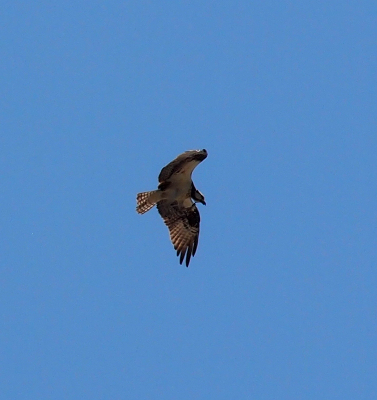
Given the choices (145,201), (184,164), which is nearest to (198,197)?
(145,201)

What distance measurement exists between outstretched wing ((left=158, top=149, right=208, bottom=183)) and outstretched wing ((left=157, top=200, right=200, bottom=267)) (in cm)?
114

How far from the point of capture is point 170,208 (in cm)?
1888

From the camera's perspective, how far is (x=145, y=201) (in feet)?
61.1

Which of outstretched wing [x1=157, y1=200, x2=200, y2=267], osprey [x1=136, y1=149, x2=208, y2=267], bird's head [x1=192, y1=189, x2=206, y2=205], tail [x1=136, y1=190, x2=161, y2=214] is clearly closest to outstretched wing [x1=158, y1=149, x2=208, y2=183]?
osprey [x1=136, y1=149, x2=208, y2=267]

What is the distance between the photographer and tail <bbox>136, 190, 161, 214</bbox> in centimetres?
1847

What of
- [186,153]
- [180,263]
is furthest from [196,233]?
[186,153]

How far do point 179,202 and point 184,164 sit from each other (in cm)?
148

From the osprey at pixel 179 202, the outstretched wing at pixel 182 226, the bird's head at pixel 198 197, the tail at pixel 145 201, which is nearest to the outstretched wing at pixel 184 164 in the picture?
the osprey at pixel 179 202

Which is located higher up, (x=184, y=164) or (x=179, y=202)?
(x=179, y=202)

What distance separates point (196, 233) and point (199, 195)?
862mm

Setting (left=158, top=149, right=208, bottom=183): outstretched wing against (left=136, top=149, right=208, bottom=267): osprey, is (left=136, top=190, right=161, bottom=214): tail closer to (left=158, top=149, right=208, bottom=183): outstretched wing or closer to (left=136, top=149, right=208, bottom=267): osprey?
(left=136, top=149, right=208, bottom=267): osprey

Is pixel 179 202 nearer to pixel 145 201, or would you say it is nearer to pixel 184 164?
pixel 145 201

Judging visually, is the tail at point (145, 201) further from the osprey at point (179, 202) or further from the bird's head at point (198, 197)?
the bird's head at point (198, 197)

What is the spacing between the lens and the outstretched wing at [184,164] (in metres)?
17.0
